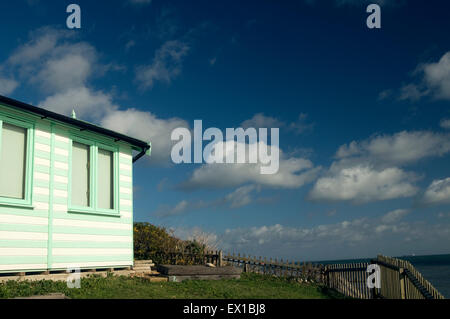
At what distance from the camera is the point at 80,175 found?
11445 millimetres

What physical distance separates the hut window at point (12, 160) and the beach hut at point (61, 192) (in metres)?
0.02

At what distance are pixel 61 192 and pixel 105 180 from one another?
1.57 metres

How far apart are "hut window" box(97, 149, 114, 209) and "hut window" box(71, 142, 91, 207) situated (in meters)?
0.40

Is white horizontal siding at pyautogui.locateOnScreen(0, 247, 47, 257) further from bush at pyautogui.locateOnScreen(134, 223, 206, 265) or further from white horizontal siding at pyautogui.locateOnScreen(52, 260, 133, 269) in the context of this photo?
bush at pyautogui.locateOnScreen(134, 223, 206, 265)

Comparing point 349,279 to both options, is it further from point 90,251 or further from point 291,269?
point 90,251

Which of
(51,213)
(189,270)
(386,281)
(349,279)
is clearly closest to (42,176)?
(51,213)

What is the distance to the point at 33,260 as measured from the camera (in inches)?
392

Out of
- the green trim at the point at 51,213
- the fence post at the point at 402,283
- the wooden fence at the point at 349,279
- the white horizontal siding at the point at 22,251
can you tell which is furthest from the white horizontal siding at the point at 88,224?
the wooden fence at the point at 349,279

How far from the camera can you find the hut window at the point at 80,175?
11.3 meters

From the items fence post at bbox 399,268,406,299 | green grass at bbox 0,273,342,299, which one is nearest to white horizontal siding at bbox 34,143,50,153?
green grass at bbox 0,273,342,299

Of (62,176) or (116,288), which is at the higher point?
(62,176)
